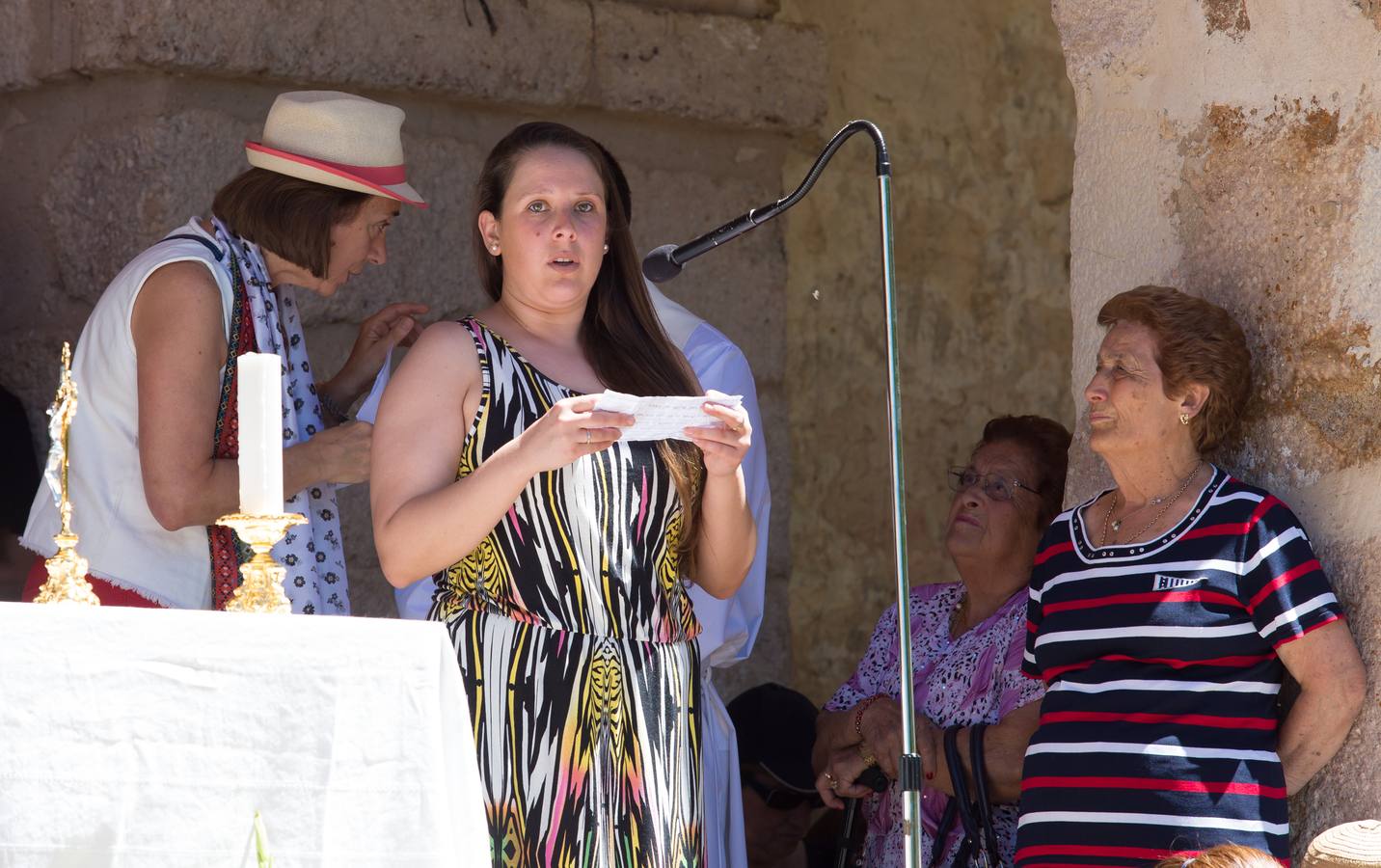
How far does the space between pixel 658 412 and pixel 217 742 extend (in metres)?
0.78

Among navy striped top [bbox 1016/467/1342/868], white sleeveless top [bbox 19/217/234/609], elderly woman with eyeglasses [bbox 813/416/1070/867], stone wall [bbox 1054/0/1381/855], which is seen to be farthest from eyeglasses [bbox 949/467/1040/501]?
white sleeveless top [bbox 19/217/234/609]

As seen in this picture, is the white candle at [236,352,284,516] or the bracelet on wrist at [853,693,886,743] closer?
the white candle at [236,352,284,516]

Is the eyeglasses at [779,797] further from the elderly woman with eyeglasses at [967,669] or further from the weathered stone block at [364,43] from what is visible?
the weathered stone block at [364,43]

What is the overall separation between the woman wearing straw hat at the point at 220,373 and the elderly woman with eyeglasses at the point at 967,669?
3.38 ft

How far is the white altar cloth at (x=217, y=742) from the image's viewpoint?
1609mm

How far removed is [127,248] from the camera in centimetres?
366

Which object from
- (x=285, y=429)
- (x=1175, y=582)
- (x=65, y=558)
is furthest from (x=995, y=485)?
(x=65, y=558)

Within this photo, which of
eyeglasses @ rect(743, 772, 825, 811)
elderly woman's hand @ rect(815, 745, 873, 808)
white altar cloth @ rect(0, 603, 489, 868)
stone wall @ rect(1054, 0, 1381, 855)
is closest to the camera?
white altar cloth @ rect(0, 603, 489, 868)

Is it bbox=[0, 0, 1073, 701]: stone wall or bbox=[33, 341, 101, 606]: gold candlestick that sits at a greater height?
bbox=[0, 0, 1073, 701]: stone wall

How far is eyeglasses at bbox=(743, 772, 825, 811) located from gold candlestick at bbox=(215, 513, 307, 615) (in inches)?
86.7

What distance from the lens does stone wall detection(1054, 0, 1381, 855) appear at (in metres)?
2.57

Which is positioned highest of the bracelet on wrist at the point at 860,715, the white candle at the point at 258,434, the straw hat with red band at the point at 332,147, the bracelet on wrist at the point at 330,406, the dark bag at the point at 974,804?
the straw hat with red band at the point at 332,147

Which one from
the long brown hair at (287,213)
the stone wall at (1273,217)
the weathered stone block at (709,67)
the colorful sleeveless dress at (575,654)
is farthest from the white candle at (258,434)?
the weathered stone block at (709,67)

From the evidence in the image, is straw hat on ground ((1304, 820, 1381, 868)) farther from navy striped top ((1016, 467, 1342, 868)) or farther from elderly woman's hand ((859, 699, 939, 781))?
elderly woman's hand ((859, 699, 939, 781))
